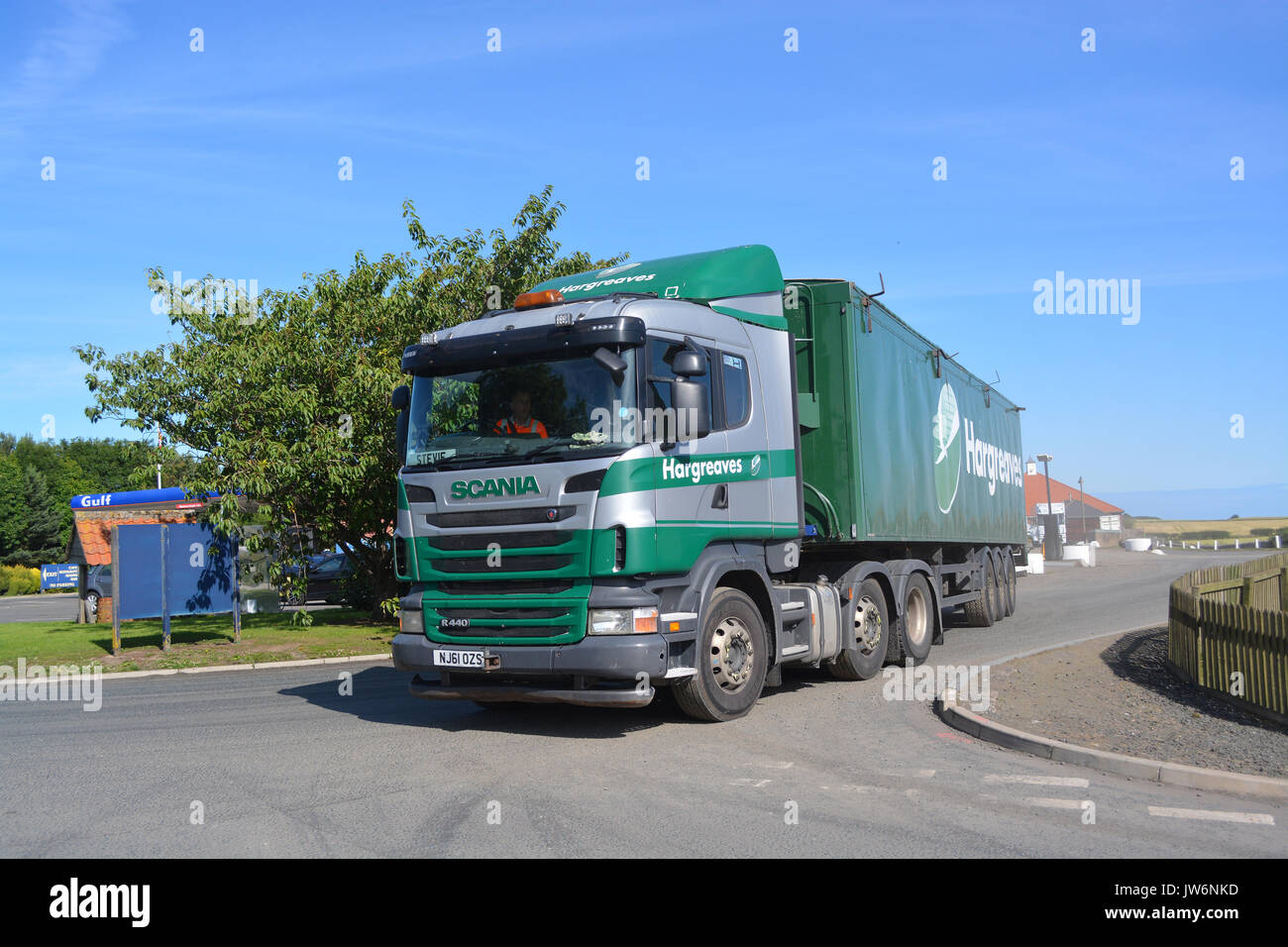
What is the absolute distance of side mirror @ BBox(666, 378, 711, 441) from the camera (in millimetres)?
7781

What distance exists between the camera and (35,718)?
959 cm

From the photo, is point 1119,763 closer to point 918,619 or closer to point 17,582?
point 918,619

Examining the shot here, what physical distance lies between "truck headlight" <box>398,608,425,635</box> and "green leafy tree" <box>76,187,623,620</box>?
741 cm

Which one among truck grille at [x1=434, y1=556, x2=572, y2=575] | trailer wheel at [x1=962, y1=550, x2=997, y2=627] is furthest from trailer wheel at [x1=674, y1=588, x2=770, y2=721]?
trailer wheel at [x1=962, y1=550, x2=997, y2=627]

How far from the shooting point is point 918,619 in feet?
42.2

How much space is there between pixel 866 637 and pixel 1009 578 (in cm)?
1008

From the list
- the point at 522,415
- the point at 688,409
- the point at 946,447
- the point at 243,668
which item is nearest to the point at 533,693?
the point at 522,415

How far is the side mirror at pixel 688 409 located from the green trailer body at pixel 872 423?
9.10ft

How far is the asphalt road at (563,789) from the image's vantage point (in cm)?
519

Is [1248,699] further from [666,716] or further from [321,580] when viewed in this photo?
[321,580]

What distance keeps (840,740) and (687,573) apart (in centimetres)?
178

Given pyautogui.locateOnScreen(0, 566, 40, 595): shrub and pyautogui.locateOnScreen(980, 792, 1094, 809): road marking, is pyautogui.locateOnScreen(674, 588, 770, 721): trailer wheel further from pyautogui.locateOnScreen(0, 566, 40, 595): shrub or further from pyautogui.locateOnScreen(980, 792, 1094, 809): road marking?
pyautogui.locateOnScreen(0, 566, 40, 595): shrub

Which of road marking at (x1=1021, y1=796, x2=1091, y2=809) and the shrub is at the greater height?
road marking at (x1=1021, y1=796, x2=1091, y2=809)

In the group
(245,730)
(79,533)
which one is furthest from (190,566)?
(79,533)
